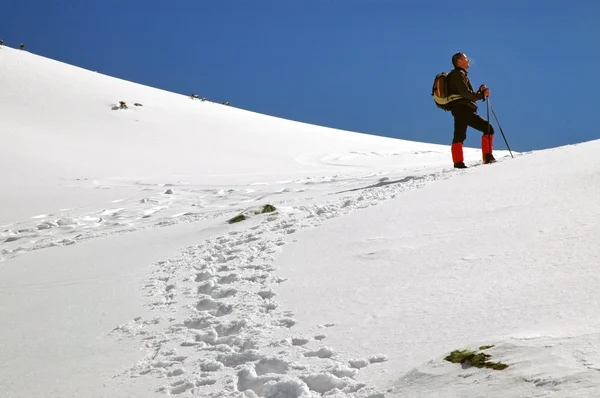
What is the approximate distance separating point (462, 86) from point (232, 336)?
20.6ft

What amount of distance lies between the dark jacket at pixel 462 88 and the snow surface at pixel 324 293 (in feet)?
4.33

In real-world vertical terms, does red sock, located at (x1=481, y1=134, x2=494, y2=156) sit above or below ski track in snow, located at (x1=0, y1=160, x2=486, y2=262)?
above

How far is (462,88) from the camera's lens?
8.45 meters

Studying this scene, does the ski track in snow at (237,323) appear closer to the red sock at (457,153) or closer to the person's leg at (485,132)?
the red sock at (457,153)

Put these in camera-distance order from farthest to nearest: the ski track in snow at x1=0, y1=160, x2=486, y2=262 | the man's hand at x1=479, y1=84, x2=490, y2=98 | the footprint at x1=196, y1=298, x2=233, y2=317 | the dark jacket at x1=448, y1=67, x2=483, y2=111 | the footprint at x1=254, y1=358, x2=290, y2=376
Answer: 1. the man's hand at x1=479, y1=84, x2=490, y2=98
2. the dark jacket at x1=448, y1=67, x2=483, y2=111
3. the ski track in snow at x1=0, y1=160, x2=486, y2=262
4. the footprint at x1=196, y1=298, x2=233, y2=317
5. the footprint at x1=254, y1=358, x2=290, y2=376

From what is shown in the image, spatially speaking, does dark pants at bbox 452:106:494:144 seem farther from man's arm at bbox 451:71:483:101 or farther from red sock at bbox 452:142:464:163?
man's arm at bbox 451:71:483:101

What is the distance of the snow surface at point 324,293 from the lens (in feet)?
8.01

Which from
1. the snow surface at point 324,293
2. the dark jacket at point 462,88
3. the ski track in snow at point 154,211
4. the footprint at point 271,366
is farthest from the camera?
the dark jacket at point 462,88

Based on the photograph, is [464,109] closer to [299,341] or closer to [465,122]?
[465,122]

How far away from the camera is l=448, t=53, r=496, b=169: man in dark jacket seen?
333 inches

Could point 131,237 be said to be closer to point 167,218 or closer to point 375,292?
point 167,218

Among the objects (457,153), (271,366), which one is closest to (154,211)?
(457,153)

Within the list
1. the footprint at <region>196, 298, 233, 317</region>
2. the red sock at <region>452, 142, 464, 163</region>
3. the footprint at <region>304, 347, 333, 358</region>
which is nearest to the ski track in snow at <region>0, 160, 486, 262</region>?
the red sock at <region>452, 142, 464, 163</region>

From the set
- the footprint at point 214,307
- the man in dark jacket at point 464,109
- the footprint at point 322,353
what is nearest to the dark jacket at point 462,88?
the man in dark jacket at point 464,109
